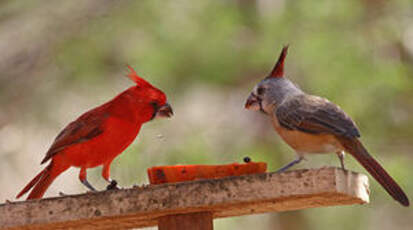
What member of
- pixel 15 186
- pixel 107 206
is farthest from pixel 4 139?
pixel 107 206

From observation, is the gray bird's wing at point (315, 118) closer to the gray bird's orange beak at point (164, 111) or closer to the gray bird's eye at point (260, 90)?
the gray bird's eye at point (260, 90)

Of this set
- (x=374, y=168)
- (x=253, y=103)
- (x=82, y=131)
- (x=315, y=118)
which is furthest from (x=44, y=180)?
(x=374, y=168)

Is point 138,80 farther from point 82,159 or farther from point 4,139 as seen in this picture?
point 4,139

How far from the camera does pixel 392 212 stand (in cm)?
996

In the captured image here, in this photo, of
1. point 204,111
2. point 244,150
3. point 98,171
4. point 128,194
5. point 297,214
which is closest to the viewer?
point 128,194

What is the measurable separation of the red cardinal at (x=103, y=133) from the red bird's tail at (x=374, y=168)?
3.05ft

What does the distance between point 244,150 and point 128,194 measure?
4711 millimetres

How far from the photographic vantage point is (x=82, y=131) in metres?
3.62

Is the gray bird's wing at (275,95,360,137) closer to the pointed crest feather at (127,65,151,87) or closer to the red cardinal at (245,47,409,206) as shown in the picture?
the red cardinal at (245,47,409,206)

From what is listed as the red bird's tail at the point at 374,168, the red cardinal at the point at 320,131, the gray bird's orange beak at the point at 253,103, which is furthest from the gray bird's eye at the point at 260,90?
the red bird's tail at the point at 374,168

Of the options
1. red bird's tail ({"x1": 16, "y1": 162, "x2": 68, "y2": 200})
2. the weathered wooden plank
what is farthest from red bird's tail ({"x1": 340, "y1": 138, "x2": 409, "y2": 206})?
red bird's tail ({"x1": 16, "y1": 162, "x2": 68, "y2": 200})

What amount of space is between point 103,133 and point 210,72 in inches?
A: 159

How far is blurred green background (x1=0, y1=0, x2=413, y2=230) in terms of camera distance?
23.4 ft

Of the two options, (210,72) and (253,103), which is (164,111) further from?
(210,72)
